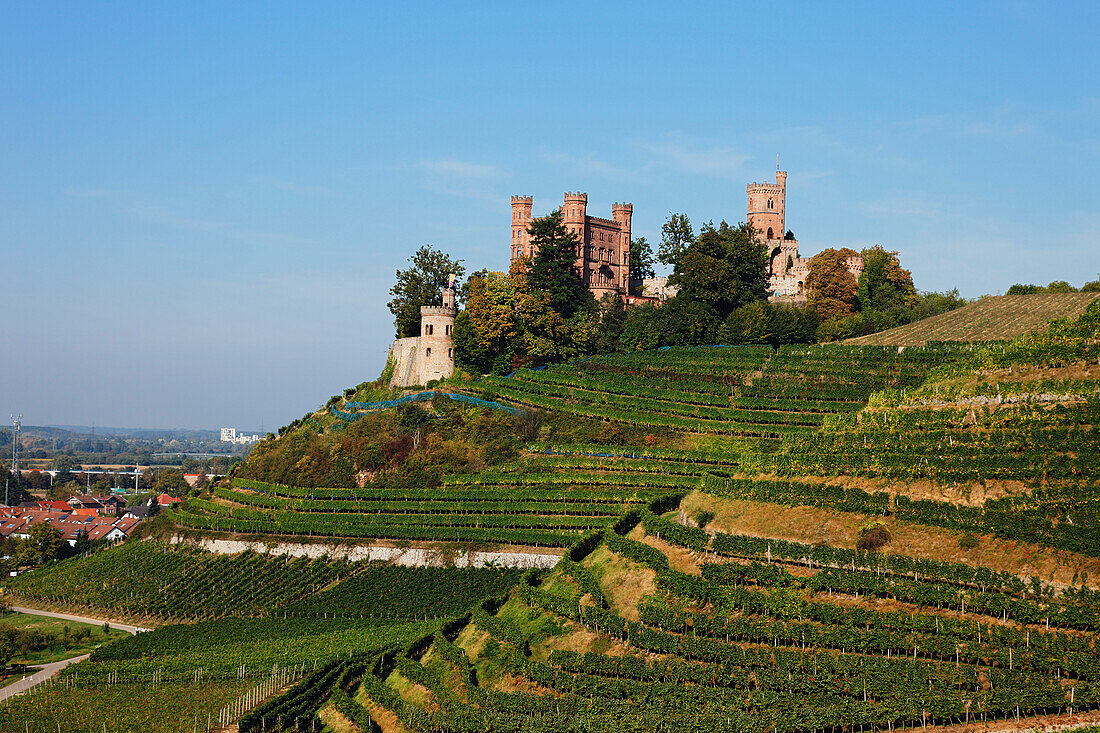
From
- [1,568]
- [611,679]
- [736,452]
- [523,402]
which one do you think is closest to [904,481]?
[611,679]

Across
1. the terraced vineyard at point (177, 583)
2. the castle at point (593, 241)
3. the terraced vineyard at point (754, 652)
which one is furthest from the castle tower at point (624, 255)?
the terraced vineyard at point (754, 652)

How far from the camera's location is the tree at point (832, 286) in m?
87.5

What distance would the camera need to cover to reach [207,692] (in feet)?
142

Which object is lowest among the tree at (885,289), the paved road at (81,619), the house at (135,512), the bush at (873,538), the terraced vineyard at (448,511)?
the paved road at (81,619)

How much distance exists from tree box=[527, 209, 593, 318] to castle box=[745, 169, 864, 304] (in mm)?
18039

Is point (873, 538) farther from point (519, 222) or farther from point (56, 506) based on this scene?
point (56, 506)

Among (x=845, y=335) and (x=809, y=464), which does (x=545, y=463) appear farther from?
(x=845, y=335)

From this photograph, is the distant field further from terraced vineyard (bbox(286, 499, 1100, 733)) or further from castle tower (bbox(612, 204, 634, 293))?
terraced vineyard (bbox(286, 499, 1100, 733))

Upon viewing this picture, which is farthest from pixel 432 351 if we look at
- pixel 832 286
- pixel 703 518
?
pixel 703 518

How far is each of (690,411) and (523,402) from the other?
11.2 metres

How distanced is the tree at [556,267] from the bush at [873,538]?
47.4m

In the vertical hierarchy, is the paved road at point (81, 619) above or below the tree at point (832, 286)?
below

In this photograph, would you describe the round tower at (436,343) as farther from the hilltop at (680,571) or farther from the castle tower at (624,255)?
the castle tower at (624,255)

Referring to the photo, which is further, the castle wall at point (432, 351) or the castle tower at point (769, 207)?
the castle tower at point (769, 207)
